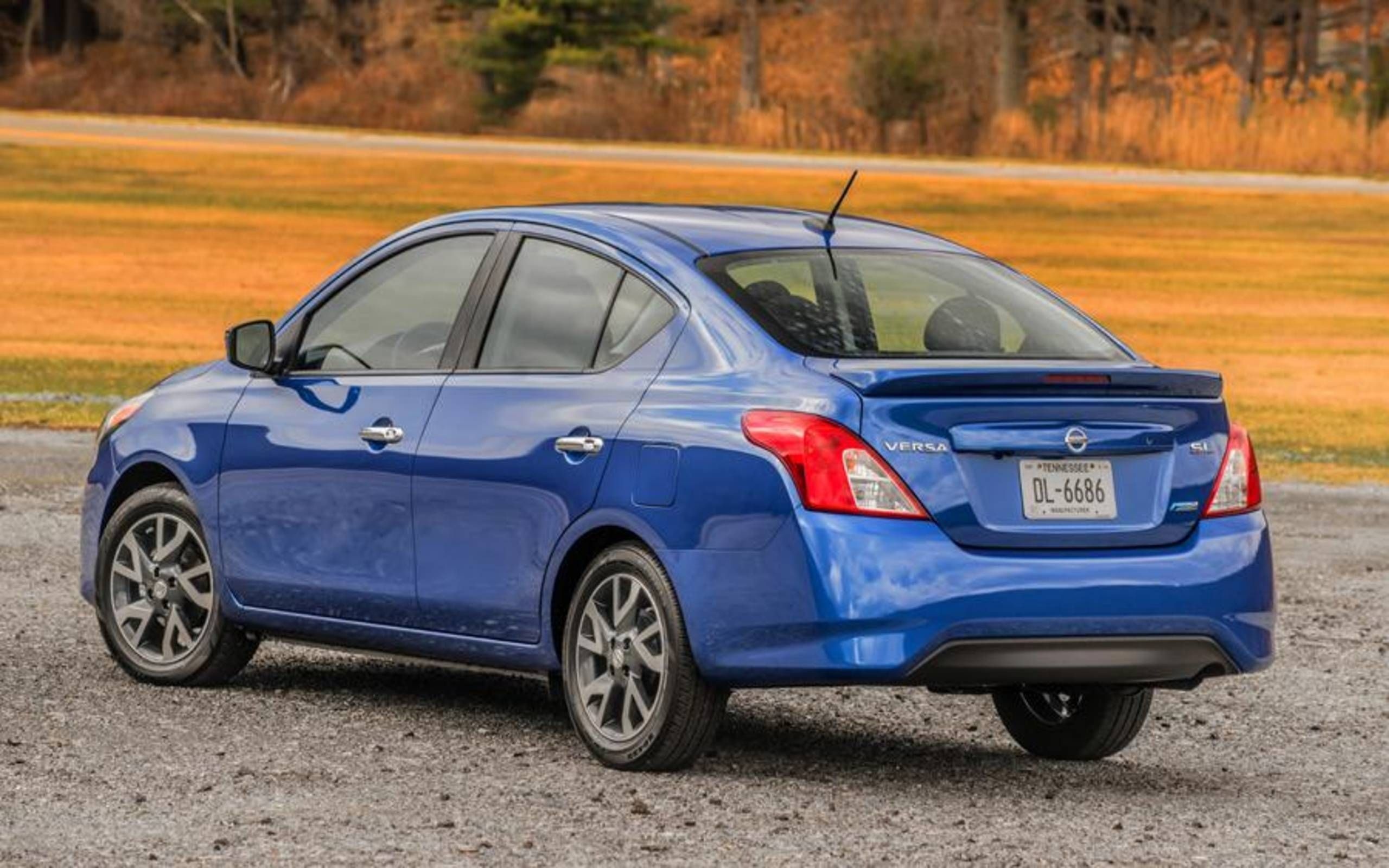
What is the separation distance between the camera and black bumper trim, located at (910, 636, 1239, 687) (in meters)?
6.94

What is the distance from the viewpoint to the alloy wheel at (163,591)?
8883 mm

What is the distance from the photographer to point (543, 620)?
25.2 ft

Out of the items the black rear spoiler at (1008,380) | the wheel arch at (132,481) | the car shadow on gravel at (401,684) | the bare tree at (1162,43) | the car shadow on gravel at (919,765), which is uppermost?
the black rear spoiler at (1008,380)

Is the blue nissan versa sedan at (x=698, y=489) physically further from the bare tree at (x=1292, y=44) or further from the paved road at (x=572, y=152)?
the bare tree at (x=1292, y=44)

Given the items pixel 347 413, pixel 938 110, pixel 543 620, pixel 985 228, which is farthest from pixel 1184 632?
pixel 938 110

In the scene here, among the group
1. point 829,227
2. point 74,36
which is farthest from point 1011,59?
point 829,227

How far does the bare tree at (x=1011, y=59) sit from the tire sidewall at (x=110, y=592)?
44.1m

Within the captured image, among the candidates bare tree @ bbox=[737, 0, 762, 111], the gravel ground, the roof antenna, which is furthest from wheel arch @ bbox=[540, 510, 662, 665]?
bare tree @ bbox=[737, 0, 762, 111]

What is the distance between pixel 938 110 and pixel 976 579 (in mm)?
47169

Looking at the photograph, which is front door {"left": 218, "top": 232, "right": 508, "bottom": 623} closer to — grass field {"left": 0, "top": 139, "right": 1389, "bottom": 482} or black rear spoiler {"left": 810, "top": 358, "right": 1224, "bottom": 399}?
black rear spoiler {"left": 810, "top": 358, "right": 1224, "bottom": 399}

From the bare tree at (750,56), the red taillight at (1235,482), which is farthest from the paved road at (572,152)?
the red taillight at (1235,482)

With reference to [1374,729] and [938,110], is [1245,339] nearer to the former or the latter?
[1374,729]

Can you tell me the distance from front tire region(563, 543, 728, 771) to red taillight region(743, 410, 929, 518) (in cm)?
55

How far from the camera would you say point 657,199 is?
39844mm
